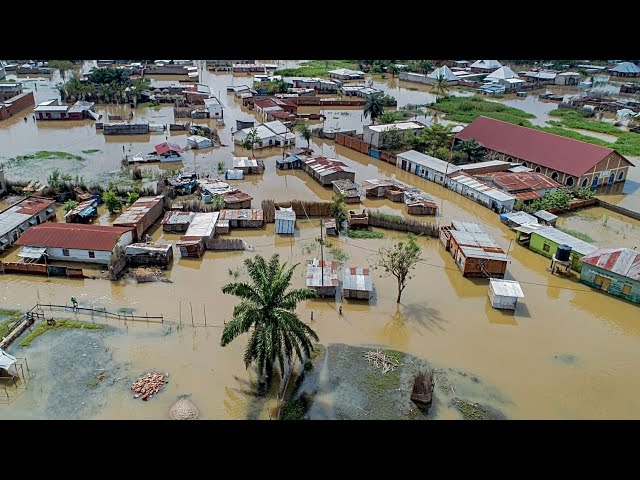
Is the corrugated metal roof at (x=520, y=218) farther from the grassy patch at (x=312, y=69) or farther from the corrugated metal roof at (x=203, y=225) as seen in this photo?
the grassy patch at (x=312, y=69)

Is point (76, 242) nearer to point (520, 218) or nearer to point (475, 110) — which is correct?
point (520, 218)

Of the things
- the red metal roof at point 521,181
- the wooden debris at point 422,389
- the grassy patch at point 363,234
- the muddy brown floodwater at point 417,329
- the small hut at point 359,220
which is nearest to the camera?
the wooden debris at point 422,389

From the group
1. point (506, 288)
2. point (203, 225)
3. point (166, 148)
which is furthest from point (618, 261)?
point (166, 148)

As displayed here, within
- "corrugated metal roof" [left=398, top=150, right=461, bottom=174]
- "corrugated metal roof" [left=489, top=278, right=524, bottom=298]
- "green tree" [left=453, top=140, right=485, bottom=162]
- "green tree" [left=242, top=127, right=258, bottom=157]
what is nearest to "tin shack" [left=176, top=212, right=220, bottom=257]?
"green tree" [left=242, top=127, right=258, bottom=157]

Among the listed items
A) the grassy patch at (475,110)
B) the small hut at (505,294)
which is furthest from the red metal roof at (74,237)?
the grassy patch at (475,110)

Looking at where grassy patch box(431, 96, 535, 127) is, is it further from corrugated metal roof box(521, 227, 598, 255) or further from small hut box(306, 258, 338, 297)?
small hut box(306, 258, 338, 297)

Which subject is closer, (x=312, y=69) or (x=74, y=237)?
(x=74, y=237)

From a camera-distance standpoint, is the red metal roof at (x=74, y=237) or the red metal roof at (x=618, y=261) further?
the red metal roof at (x=74, y=237)
